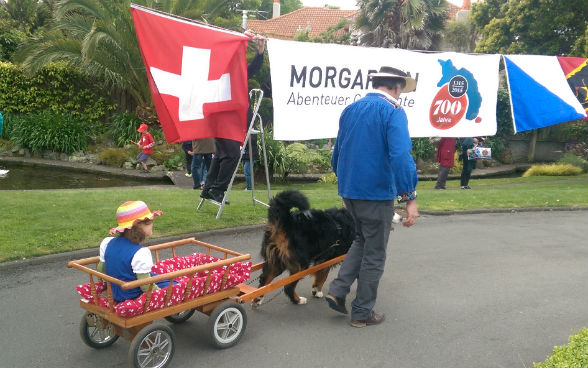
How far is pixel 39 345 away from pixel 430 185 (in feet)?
45.2

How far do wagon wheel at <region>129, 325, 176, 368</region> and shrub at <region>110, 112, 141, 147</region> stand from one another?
16.0 m

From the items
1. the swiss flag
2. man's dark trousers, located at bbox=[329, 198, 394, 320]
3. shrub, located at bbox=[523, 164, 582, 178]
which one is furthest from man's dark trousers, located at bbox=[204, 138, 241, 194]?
shrub, located at bbox=[523, 164, 582, 178]

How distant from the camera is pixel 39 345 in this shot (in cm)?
427

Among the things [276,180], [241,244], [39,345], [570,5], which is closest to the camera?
[39,345]

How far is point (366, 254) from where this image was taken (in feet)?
15.7

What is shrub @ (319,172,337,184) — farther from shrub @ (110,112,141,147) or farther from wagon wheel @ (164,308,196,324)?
wagon wheel @ (164,308,196,324)

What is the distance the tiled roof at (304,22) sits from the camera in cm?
4538

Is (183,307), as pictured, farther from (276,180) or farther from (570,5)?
(570,5)

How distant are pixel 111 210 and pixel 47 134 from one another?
11.2 meters

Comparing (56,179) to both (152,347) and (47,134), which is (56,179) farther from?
(152,347)

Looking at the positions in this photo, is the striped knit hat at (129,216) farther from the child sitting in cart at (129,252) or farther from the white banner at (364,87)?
the white banner at (364,87)

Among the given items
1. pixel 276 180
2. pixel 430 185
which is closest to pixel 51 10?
pixel 276 180

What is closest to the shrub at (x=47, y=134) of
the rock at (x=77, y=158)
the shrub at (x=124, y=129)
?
the rock at (x=77, y=158)

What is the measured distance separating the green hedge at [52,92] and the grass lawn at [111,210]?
10884mm
